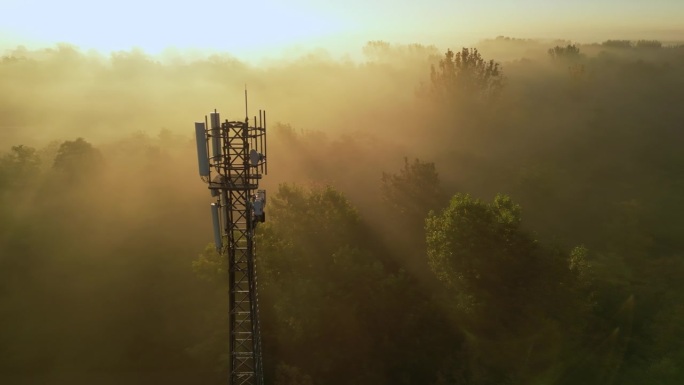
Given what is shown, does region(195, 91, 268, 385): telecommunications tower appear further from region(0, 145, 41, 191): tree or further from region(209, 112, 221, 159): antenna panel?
region(0, 145, 41, 191): tree

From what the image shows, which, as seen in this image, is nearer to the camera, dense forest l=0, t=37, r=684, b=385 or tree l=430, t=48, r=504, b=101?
dense forest l=0, t=37, r=684, b=385

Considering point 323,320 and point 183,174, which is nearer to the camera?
point 323,320

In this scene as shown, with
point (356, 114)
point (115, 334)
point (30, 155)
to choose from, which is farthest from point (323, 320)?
point (356, 114)

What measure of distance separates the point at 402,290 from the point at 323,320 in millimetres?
6825

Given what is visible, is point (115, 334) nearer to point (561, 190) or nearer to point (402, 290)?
point (402, 290)

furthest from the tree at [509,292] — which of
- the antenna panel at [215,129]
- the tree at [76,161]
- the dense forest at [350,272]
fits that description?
the tree at [76,161]

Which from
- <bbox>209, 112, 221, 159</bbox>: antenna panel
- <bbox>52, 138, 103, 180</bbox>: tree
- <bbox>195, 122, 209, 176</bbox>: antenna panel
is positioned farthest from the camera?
<bbox>52, 138, 103, 180</bbox>: tree

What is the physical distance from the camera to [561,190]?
62.2 m

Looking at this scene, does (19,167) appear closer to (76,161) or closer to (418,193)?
(76,161)

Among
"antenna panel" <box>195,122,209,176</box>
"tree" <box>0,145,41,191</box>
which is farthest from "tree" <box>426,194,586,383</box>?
"tree" <box>0,145,41,191</box>

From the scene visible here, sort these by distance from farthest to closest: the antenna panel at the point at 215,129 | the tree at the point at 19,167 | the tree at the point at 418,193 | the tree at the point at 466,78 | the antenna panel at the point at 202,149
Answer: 1. the tree at the point at 466,78
2. the tree at the point at 19,167
3. the tree at the point at 418,193
4. the antenna panel at the point at 215,129
5. the antenna panel at the point at 202,149

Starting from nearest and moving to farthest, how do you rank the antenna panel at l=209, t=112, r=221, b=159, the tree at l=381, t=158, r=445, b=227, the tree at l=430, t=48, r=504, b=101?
1. the antenna panel at l=209, t=112, r=221, b=159
2. the tree at l=381, t=158, r=445, b=227
3. the tree at l=430, t=48, r=504, b=101

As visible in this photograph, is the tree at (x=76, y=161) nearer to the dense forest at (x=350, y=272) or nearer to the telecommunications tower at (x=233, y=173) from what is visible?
the dense forest at (x=350, y=272)

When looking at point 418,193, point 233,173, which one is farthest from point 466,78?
point 233,173
